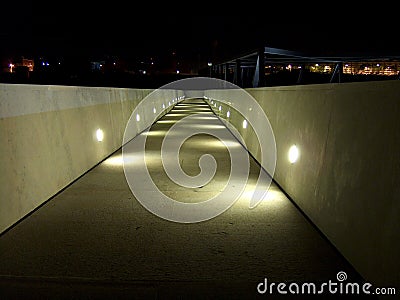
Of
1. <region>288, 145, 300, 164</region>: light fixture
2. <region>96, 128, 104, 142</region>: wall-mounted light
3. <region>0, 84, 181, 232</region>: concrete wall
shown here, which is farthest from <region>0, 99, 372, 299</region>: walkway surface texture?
<region>96, 128, 104, 142</region>: wall-mounted light

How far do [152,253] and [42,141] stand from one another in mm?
3099

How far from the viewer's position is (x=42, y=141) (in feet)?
19.7

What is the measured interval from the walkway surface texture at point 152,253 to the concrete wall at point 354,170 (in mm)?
380

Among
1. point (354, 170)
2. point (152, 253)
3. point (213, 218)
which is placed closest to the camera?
point (354, 170)

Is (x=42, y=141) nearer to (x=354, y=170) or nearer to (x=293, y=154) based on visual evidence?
(x=293, y=154)

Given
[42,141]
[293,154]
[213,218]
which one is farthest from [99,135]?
[293,154]

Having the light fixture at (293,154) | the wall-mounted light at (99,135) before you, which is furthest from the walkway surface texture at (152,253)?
the wall-mounted light at (99,135)

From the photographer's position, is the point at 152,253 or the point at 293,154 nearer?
the point at 152,253

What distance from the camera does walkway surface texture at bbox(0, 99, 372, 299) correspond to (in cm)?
346

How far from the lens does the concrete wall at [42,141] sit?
16.3ft

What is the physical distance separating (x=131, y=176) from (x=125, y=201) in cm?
173

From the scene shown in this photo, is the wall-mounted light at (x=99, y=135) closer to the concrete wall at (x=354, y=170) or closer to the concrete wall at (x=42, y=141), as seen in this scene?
the concrete wall at (x=42, y=141)

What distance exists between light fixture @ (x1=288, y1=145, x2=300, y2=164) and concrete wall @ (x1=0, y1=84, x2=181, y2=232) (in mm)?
4277

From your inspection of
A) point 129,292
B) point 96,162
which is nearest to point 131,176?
point 96,162
